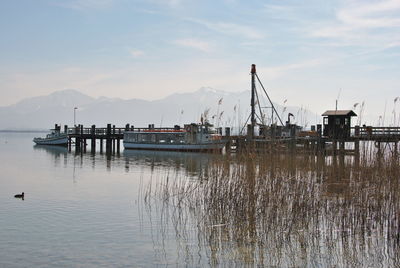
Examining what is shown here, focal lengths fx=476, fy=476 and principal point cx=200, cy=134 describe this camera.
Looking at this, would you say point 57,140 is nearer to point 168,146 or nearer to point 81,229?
point 168,146

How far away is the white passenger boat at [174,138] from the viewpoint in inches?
1978

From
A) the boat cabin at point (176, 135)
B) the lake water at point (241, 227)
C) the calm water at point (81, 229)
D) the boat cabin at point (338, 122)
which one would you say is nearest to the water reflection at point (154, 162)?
the boat cabin at point (176, 135)

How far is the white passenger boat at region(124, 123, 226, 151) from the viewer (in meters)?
50.2

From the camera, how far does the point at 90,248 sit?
1137cm

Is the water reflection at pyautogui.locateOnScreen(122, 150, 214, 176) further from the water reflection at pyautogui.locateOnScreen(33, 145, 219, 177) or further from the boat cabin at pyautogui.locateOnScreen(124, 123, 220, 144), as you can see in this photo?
the boat cabin at pyautogui.locateOnScreen(124, 123, 220, 144)

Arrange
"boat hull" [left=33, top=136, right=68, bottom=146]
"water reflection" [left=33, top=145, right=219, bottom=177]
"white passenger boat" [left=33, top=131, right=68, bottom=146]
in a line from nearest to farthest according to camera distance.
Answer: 1. "water reflection" [left=33, top=145, right=219, bottom=177]
2. "white passenger boat" [left=33, top=131, right=68, bottom=146]
3. "boat hull" [left=33, top=136, right=68, bottom=146]

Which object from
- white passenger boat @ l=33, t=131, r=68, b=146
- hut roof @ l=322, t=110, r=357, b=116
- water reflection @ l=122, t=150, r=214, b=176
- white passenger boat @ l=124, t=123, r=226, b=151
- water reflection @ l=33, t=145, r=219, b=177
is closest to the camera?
water reflection @ l=122, t=150, r=214, b=176

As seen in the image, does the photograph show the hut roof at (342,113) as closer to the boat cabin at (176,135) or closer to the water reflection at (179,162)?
the water reflection at (179,162)

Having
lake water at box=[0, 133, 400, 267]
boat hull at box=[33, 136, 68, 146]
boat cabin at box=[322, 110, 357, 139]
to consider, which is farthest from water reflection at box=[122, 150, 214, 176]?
boat hull at box=[33, 136, 68, 146]

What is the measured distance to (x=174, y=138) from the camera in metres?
54.9

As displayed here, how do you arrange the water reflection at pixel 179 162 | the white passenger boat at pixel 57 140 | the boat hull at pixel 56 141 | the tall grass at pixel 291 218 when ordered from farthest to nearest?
the boat hull at pixel 56 141 < the white passenger boat at pixel 57 140 < the water reflection at pixel 179 162 < the tall grass at pixel 291 218

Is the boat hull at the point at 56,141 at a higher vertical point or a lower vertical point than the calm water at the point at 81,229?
higher

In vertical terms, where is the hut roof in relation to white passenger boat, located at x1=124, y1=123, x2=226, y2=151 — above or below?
above

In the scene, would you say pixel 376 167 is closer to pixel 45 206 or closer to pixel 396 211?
pixel 396 211
